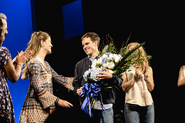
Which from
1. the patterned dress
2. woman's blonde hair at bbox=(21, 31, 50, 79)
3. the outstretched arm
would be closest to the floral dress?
the patterned dress

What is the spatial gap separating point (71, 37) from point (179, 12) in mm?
2087

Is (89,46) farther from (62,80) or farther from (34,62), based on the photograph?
(34,62)

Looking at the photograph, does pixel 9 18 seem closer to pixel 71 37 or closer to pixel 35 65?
pixel 71 37

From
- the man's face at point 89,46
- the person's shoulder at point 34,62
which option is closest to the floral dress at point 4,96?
the person's shoulder at point 34,62

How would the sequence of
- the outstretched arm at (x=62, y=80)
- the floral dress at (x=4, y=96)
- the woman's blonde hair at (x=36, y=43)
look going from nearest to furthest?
the floral dress at (x=4, y=96) → the woman's blonde hair at (x=36, y=43) → the outstretched arm at (x=62, y=80)

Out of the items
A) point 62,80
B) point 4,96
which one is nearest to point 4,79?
point 4,96

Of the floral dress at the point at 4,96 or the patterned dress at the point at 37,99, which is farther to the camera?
the patterned dress at the point at 37,99

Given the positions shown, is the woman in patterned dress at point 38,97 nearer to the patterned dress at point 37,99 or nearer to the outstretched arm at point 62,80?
the patterned dress at point 37,99

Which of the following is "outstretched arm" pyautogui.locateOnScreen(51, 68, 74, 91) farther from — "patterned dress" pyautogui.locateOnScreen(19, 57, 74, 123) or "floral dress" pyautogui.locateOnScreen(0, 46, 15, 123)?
"floral dress" pyautogui.locateOnScreen(0, 46, 15, 123)

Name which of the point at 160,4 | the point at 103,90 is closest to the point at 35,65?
the point at 103,90

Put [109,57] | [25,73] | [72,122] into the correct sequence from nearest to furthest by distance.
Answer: [72,122], [109,57], [25,73]

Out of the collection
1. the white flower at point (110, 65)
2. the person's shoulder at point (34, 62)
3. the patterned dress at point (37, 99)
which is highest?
the person's shoulder at point (34, 62)

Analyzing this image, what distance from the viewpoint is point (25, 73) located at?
219 centimetres

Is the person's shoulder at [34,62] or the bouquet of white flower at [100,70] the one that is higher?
the person's shoulder at [34,62]
